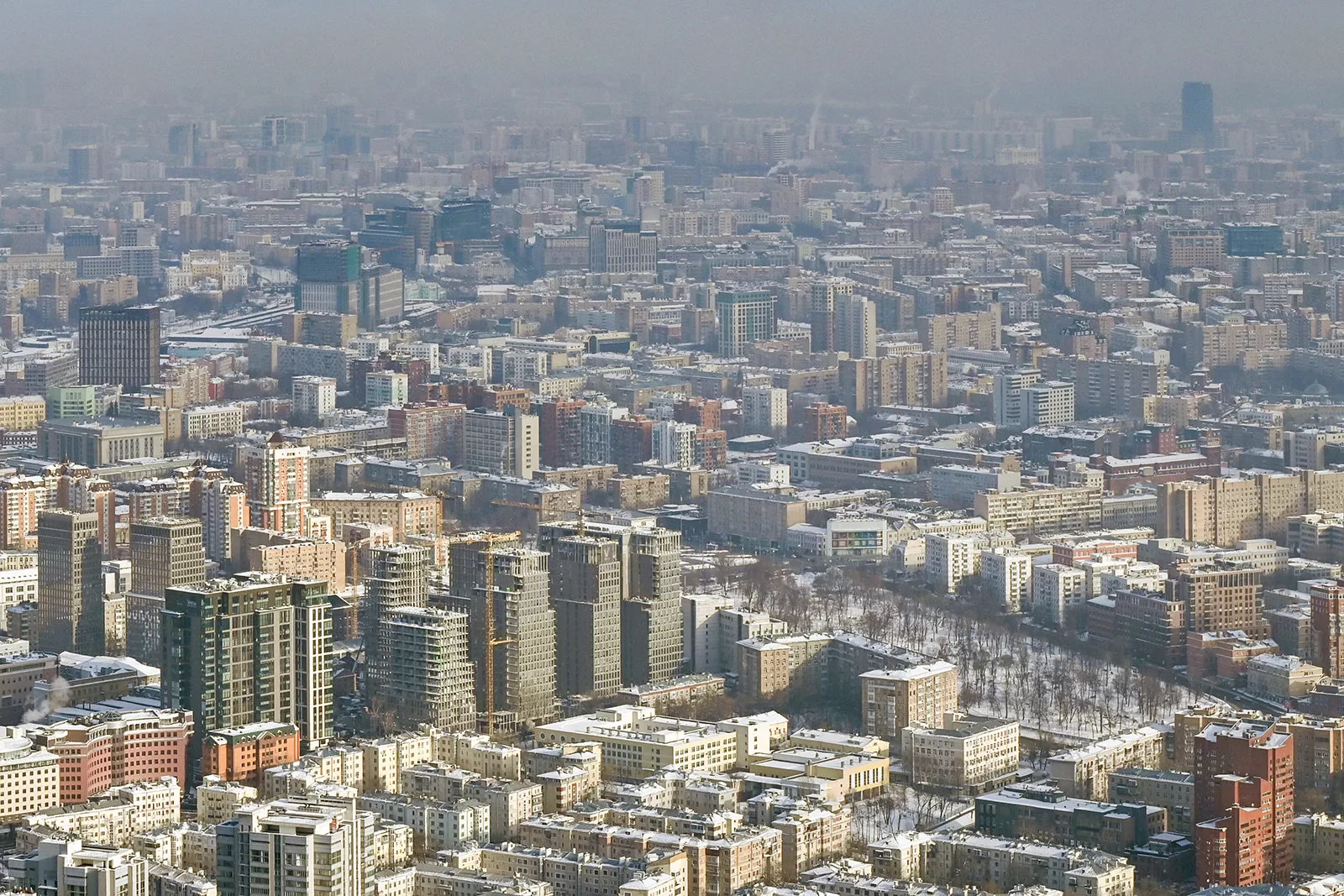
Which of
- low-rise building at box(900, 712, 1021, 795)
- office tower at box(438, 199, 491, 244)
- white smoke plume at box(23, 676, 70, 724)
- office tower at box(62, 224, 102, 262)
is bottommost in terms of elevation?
low-rise building at box(900, 712, 1021, 795)

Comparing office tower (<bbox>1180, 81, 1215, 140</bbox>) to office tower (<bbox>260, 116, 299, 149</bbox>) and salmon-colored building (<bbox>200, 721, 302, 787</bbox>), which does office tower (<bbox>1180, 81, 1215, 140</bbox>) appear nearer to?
office tower (<bbox>260, 116, 299, 149</bbox>)

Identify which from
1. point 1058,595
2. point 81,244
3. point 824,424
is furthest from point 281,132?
point 1058,595

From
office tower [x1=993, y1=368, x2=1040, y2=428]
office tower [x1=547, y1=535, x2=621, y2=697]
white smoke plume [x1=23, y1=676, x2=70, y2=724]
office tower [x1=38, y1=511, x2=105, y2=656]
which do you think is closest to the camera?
white smoke plume [x1=23, y1=676, x2=70, y2=724]

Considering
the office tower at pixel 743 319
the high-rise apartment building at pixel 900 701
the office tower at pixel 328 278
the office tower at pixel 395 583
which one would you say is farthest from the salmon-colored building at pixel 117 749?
the office tower at pixel 328 278

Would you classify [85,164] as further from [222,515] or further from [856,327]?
[222,515]

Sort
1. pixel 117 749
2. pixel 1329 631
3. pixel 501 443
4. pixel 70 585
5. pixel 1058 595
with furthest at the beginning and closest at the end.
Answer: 1. pixel 501 443
2. pixel 1058 595
3. pixel 70 585
4. pixel 1329 631
5. pixel 117 749

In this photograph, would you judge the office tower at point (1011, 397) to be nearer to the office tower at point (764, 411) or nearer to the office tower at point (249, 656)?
the office tower at point (764, 411)

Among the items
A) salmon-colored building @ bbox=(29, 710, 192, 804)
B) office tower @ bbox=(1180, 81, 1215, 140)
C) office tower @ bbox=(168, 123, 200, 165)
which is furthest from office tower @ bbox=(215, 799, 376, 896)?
office tower @ bbox=(168, 123, 200, 165)

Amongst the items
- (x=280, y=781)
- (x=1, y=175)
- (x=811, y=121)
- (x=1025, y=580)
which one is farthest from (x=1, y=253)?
(x=280, y=781)
